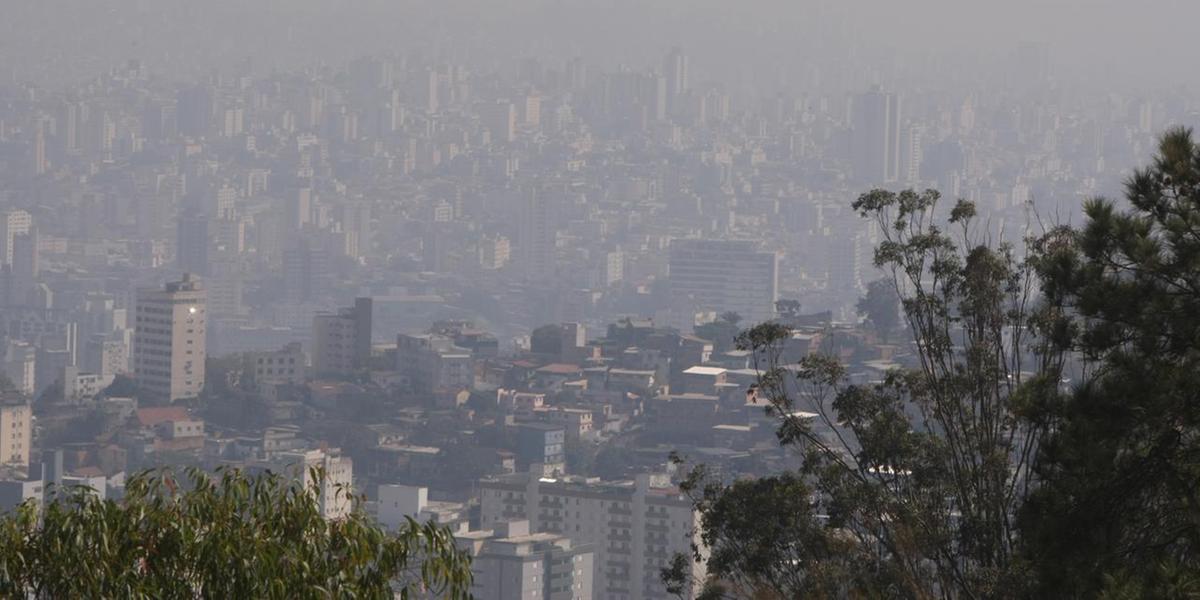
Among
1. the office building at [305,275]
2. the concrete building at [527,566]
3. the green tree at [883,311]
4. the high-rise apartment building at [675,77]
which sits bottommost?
the concrete building at [527,566]

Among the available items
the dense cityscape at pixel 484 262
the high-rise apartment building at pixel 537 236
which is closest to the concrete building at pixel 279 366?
the dense cityscape at pixel 484 262

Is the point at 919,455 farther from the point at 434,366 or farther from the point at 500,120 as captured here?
the point at 500,120

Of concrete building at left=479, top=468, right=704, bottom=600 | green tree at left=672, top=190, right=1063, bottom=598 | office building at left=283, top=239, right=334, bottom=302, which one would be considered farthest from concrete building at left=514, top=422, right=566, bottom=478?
green tree at left=672, top=190, right=1063, bottom=598

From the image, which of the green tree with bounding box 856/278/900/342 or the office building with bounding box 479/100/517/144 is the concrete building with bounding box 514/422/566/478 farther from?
the office building with bounding box 479/100/517/144

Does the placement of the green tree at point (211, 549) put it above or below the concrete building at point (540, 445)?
above

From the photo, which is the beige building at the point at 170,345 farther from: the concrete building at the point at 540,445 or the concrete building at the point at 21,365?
the concrete building at the point at 540,445
